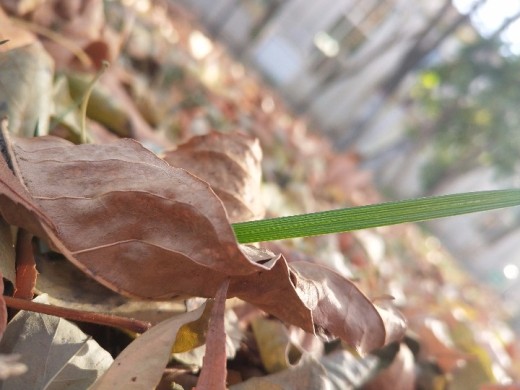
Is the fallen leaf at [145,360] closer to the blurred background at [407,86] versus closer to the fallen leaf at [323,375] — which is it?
the fallen leaf at [323,375]

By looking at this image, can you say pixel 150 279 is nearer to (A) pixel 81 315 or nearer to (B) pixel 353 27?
(A) pixel 81 315

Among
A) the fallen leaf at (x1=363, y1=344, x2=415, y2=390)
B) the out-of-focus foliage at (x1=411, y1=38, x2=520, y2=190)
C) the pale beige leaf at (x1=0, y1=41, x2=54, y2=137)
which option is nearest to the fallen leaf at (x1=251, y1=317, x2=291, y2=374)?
the fallen leaf at (x1=363, y1=344, x2=415, y2=390)

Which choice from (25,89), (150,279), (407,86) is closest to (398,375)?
(150,279)

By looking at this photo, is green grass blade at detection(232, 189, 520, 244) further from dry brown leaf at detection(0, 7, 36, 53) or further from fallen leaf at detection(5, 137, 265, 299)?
dry brown leaf at detection(0, 7, 36, 53)

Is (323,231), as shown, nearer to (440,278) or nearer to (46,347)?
(46,347)

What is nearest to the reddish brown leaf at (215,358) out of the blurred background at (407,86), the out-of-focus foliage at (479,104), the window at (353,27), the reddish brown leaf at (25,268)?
the reddish brown leaf at (25,268)

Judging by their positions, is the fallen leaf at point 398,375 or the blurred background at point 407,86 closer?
the fallen leaf at point 398,375
